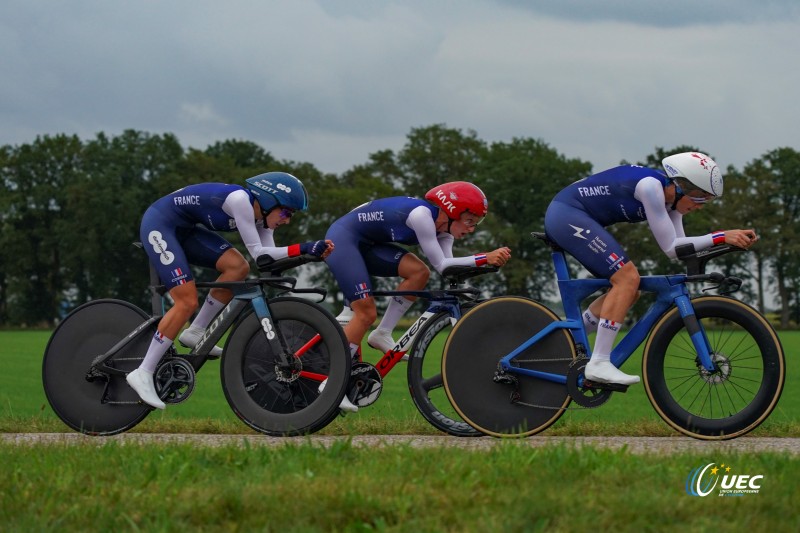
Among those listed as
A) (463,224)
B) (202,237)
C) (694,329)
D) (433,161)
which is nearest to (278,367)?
(202,237)

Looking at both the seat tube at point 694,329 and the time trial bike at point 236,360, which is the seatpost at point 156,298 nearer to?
the time trial bike at point 236,360

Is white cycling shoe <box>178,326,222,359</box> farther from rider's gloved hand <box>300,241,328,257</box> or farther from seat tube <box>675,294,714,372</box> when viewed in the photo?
seat tube <box>675,294,714,372</box>

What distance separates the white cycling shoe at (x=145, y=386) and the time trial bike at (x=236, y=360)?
87 millimetres

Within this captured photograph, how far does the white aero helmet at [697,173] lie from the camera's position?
838 cm

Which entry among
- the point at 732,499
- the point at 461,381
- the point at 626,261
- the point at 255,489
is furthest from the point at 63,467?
the point at 626,261

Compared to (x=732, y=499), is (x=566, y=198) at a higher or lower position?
higher

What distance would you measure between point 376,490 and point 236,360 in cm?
344

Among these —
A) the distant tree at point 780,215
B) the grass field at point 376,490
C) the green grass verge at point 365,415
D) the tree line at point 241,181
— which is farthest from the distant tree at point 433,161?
the grass field at point 376,490

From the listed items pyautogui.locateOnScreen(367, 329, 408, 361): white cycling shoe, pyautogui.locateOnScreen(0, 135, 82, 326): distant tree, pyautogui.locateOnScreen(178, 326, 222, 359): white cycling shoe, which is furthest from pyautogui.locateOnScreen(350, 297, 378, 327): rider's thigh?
pyautogui.locateOnScreen(0, 135, 82, 326): distant tree

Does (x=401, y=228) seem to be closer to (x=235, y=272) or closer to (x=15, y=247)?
(x=235, y=272)

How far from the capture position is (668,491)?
18.7 ft

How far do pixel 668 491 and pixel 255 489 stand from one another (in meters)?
2.10

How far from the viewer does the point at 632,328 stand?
28.5ft

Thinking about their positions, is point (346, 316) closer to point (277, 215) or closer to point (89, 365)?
point (277, 215)
